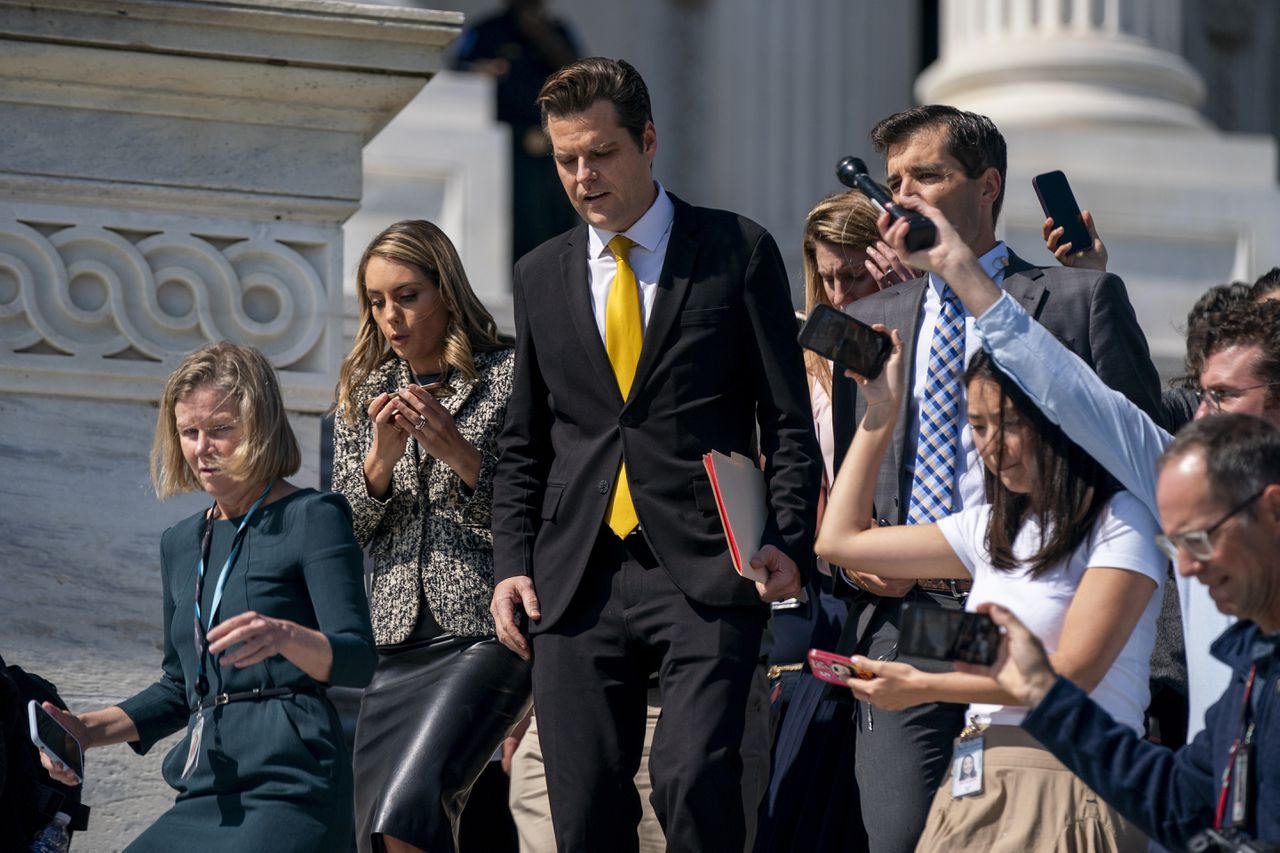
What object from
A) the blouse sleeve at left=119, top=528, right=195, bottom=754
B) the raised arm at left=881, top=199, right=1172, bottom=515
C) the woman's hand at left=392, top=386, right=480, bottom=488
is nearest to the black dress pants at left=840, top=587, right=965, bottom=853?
the raised arm at left=881, top=199, right=1172, bottom=515

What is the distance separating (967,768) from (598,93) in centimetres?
159

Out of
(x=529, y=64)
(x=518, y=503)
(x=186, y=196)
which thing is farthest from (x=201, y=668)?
(x=529, y=64)

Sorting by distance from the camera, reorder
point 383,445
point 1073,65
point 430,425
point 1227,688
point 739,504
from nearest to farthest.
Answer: point 1227,688
point 739,504
point 430,425
point 383,445
point 1073,65

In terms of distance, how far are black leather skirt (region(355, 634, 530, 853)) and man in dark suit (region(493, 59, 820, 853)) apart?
0.25 m

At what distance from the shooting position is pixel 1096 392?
4355 mm

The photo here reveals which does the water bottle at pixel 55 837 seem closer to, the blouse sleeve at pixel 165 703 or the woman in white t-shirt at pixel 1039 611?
the blouse sleeve at pixel 165 703

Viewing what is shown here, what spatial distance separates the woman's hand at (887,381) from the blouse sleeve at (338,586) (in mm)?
1056

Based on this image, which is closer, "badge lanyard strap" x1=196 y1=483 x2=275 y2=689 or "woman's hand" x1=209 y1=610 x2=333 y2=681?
"woman's hand" x1=209 y1=610 x2=333 y2=681

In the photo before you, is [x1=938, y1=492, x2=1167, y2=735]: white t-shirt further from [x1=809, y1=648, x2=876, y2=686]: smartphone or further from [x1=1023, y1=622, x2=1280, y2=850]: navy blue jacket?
[x1=1023, y1=622, x2=1280, y2=850]: navy blue jacket

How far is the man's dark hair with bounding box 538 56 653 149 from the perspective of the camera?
16.1 ft

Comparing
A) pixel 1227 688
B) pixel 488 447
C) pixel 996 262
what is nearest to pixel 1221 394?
pixel 996 262

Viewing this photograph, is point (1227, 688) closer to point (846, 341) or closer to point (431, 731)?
point (846, 341)

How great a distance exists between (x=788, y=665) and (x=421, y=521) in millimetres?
926

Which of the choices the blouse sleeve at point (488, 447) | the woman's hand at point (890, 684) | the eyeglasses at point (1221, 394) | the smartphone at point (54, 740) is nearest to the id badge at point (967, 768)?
the woman's hand at point (890, 684)
